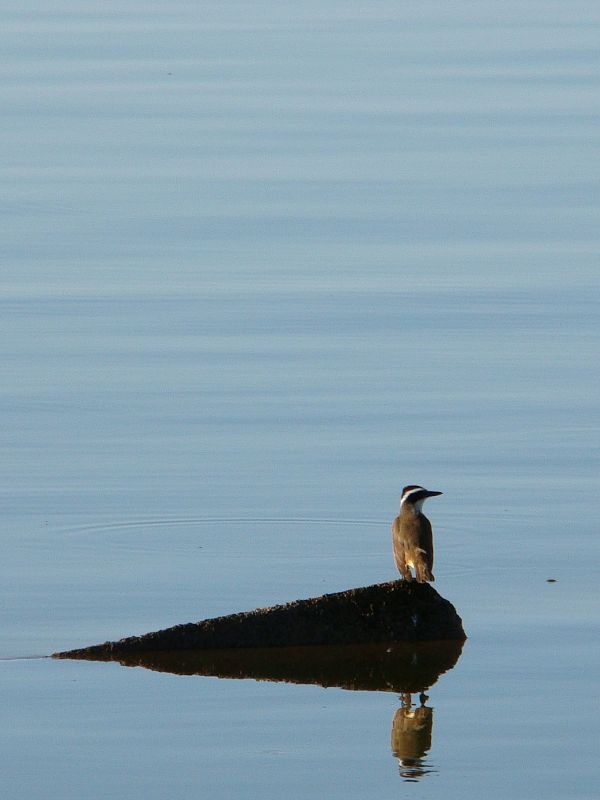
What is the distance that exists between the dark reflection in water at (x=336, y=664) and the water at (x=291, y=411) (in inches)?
3.9

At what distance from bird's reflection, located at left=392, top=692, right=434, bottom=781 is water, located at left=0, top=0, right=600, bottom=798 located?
33 mm

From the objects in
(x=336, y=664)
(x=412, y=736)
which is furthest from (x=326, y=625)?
(x=412, y=736)

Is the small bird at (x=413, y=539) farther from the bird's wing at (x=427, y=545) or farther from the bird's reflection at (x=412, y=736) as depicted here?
the bird's reflection at (x=412, y=736)

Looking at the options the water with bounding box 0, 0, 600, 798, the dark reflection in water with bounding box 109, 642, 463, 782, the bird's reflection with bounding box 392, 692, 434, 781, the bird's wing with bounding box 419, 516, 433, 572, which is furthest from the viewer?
the bird's wing with bounding box 419, 516, 433, 572

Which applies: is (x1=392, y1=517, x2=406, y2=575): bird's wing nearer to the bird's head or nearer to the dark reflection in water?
the bird's head

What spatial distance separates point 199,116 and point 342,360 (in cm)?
930

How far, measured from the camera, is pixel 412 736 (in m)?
6.74

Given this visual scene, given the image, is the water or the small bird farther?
the small bird

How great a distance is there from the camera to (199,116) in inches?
813

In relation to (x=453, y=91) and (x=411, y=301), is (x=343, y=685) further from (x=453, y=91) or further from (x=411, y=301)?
(x=453, y=91)

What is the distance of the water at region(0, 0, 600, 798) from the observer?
6754mm

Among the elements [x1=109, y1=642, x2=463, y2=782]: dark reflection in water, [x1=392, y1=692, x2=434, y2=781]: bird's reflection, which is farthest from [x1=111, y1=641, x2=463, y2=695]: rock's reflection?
[x1=392, y1=692, x2=434, y2=781]: bird's reflection

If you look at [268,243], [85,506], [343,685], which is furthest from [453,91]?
[343,685]

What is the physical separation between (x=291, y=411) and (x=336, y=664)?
11.3 feet
